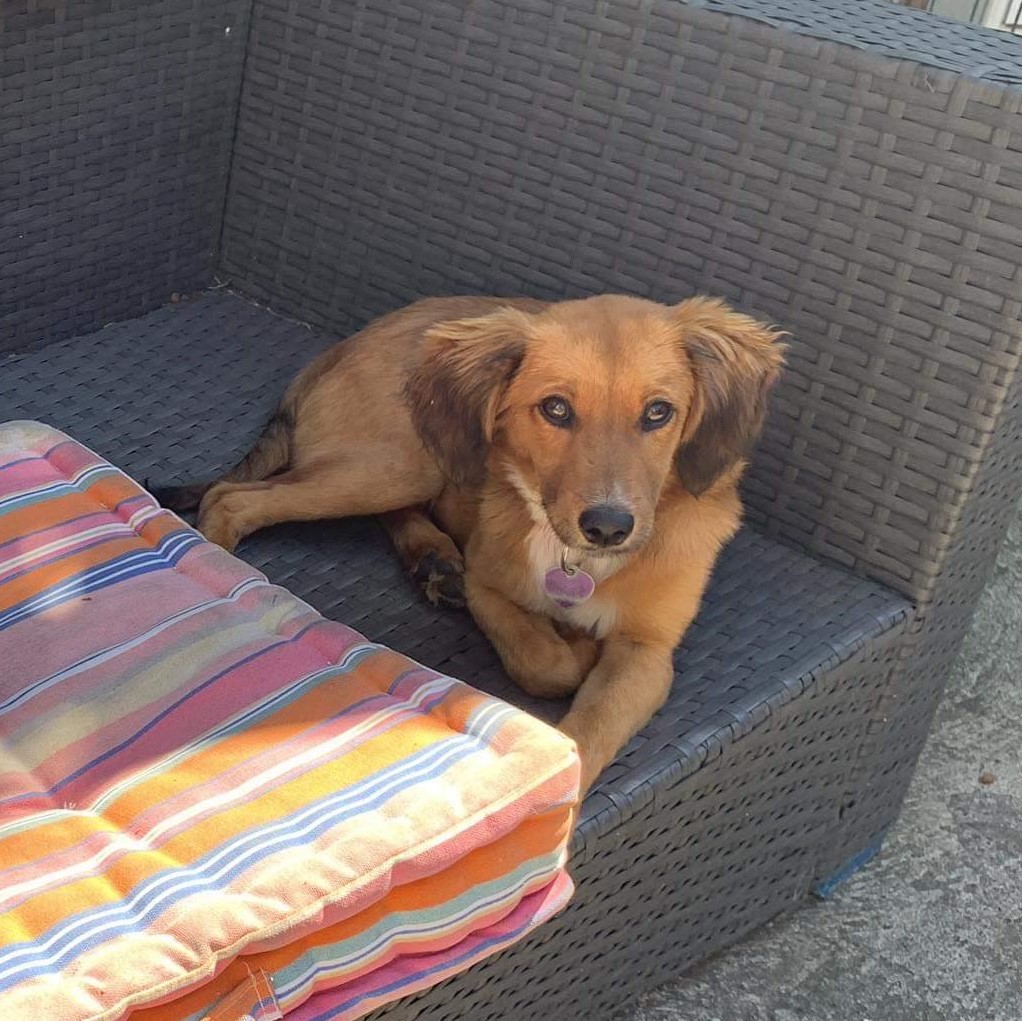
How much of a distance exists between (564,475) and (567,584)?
0.79 ft

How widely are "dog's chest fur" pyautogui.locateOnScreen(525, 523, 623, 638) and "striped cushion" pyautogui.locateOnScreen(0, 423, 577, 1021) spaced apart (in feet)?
1.77

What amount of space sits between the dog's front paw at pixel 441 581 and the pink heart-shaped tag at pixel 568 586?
Result: 0.14 metres

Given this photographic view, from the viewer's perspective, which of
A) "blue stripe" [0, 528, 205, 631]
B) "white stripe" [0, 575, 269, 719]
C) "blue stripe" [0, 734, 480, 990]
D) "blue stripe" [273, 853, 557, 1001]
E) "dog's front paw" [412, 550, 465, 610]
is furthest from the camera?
"dog's front paw" [412, 550, 465, 610]

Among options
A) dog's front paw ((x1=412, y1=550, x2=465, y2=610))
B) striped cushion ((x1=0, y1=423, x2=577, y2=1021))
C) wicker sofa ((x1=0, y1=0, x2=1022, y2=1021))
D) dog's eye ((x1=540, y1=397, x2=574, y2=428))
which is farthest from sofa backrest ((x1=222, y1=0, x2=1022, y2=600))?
striped cushion ((x1=0, y1=423, x2=577, y2=1021))

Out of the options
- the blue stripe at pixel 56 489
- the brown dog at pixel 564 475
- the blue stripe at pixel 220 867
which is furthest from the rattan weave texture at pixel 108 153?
the blue stripe at pixel 220 867

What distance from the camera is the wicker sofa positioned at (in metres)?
2.10

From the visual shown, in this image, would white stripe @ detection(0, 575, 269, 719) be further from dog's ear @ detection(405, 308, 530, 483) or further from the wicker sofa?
dog's ear @ detection(405, 308, 530, 483)

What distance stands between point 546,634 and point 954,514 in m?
0.68

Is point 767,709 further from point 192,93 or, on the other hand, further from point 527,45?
point 192,93

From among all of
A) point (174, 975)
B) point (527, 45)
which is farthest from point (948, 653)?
point (174, 975)

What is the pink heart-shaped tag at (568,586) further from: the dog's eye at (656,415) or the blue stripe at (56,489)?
the blue stripe at (56,489)

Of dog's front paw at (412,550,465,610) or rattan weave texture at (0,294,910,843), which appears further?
dog's front paw at (412,550,465,610)

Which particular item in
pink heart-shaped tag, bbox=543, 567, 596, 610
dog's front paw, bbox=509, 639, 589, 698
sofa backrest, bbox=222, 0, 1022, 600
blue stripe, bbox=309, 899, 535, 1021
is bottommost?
dog's front paw, bbox=509, 639, 589, 698

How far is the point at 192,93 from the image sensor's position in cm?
289
